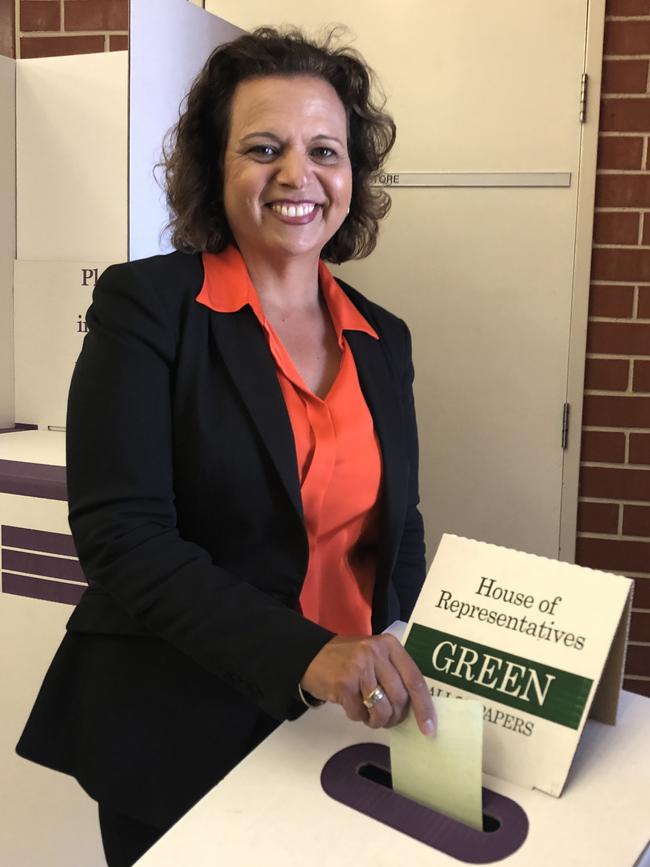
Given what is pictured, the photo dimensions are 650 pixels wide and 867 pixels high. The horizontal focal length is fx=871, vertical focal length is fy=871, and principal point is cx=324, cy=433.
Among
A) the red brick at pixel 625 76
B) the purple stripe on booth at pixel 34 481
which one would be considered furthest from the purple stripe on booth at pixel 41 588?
the red brick at pixel 625 76

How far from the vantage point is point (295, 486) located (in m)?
1.12

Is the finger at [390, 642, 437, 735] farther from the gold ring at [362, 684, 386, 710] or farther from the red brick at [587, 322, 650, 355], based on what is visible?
the red brick at [587, 322, 650, 355]

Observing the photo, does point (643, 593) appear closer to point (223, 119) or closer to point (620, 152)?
point (620, 152)

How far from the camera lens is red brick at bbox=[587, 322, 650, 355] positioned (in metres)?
2.36

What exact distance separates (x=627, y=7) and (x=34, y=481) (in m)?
1.88

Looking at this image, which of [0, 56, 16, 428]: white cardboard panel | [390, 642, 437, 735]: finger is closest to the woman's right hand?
[390, 642, 437, 735]: finger

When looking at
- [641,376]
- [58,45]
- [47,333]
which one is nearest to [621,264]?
[641,376]

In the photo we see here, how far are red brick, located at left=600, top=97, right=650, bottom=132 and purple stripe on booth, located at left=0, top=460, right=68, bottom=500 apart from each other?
1.65 metres

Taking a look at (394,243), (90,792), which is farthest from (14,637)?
(394,243)

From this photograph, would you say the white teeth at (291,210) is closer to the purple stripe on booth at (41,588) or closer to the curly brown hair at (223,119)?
the curly brown hair at (223,119)

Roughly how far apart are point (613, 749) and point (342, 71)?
1046 mm

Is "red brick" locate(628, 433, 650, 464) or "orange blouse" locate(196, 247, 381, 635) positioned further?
"red brick" locate(628, 433, 650, 464)

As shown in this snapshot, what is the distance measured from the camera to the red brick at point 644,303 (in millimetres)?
2338

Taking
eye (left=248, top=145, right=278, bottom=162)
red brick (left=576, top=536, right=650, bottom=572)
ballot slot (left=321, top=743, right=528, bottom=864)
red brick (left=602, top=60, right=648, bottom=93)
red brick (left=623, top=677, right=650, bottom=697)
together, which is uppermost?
red brick (left=602, top=60, right=648, bottom=93)
